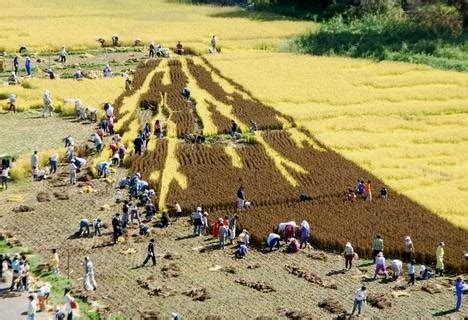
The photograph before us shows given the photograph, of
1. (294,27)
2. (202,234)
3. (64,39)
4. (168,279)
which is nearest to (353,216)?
(202,234)

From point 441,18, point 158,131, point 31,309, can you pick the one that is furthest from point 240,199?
point 441,18

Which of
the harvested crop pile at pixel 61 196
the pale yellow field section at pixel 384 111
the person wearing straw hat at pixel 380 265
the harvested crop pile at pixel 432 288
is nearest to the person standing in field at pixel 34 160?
the harvested crop pile at pixel 61 196

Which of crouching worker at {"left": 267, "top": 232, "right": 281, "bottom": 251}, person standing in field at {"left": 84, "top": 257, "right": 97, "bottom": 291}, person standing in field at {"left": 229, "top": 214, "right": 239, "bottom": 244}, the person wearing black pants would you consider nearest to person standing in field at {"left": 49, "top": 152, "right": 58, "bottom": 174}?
person standing in field at {"left": 229, "top": 214, "right": 239, "bottom": 244}

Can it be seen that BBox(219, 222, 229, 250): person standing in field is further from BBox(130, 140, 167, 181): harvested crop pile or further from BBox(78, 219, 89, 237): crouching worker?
BBox(130, 140, 167, 181): harvested crop pile

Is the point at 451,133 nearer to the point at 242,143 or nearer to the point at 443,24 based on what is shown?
the point at 242,143

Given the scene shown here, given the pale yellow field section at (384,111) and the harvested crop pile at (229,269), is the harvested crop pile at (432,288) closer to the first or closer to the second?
the pale yellow field section at (384,111)

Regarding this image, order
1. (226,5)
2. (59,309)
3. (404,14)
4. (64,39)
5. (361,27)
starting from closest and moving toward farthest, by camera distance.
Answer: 1. (59,309)
2. (64,39)
3. (361,27)
4. (404,14)
5. (226,5)

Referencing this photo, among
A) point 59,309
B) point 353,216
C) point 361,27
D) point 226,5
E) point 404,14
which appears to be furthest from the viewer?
point 226,5
